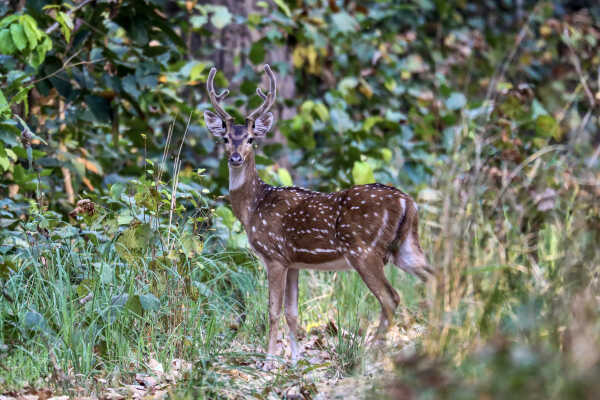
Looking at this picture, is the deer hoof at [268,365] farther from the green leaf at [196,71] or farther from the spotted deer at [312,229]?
the green leaf at [196,71]

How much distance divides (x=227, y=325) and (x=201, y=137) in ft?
8.73

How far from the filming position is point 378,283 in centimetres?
461

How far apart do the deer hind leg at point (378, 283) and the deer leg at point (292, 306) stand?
532mm

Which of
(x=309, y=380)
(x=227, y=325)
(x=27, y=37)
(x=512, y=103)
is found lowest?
(x=227, y=325)

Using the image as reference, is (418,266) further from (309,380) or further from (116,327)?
(116,327)

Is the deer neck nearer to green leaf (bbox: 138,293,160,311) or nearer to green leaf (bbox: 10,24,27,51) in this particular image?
green leaf (bbox: 138,293,160,311)

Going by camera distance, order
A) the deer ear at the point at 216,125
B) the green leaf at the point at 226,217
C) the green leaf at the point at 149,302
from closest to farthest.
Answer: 1. the green leaf at the point at 149,302
2. the deer ear at the point at 216,125
3. the green leaf at the point at 226,217

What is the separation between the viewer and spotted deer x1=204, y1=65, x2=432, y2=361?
15.3 ft

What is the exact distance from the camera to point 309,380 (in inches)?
150

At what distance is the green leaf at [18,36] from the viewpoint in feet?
17.0

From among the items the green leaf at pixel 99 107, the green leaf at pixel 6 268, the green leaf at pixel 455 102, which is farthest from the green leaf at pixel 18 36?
the green leaf at pixel 455 102

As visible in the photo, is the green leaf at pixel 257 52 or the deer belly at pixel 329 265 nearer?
the deer belly at pixel 329 265

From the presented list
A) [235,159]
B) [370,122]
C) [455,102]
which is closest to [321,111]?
[370,122]

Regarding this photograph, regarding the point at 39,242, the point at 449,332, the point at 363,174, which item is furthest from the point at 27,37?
the point at 449,332
